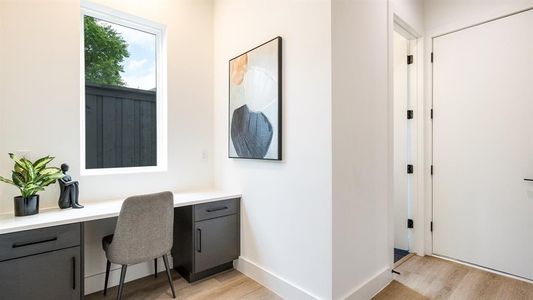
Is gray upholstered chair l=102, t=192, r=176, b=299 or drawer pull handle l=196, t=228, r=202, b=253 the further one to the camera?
drawer pull handle l=196, t=228, r=202, b=253

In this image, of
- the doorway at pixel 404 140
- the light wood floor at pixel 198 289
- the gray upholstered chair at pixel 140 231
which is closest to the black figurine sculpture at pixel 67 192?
the gray upholstered chair at pixel 140 231

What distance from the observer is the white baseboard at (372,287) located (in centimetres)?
198

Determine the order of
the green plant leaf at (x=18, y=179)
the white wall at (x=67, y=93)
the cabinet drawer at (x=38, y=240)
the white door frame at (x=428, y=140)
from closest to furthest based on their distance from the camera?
the cabinet drawer at (x=38, y=240)
the green plant leaf at (x=18, y=179)
the white wall at (x=67, y=93)
the white door frame at (x=428, y=140)

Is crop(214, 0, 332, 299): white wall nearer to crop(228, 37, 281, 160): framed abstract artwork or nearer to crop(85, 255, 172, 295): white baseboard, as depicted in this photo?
crop(228, 37, 281, 160): framed abstract artwork

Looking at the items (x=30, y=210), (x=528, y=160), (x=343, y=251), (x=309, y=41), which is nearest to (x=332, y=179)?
(x=343, y=251)

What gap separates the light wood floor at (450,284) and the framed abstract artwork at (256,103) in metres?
1.58

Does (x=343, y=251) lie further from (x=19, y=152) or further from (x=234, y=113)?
(x=19, y=152)

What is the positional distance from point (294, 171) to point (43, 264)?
1.75 metres

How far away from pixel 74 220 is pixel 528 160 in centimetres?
363

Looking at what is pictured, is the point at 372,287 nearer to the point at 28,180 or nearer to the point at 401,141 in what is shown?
the point at 401,141

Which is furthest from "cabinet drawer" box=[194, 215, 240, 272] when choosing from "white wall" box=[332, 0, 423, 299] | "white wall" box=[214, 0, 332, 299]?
"white wall" box=[332, 0, 423, 299]

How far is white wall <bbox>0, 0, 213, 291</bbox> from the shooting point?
6.34ft

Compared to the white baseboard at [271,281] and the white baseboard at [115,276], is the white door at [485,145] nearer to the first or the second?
the white baseboard at [271,281]

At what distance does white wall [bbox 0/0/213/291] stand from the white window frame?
0.06 m
